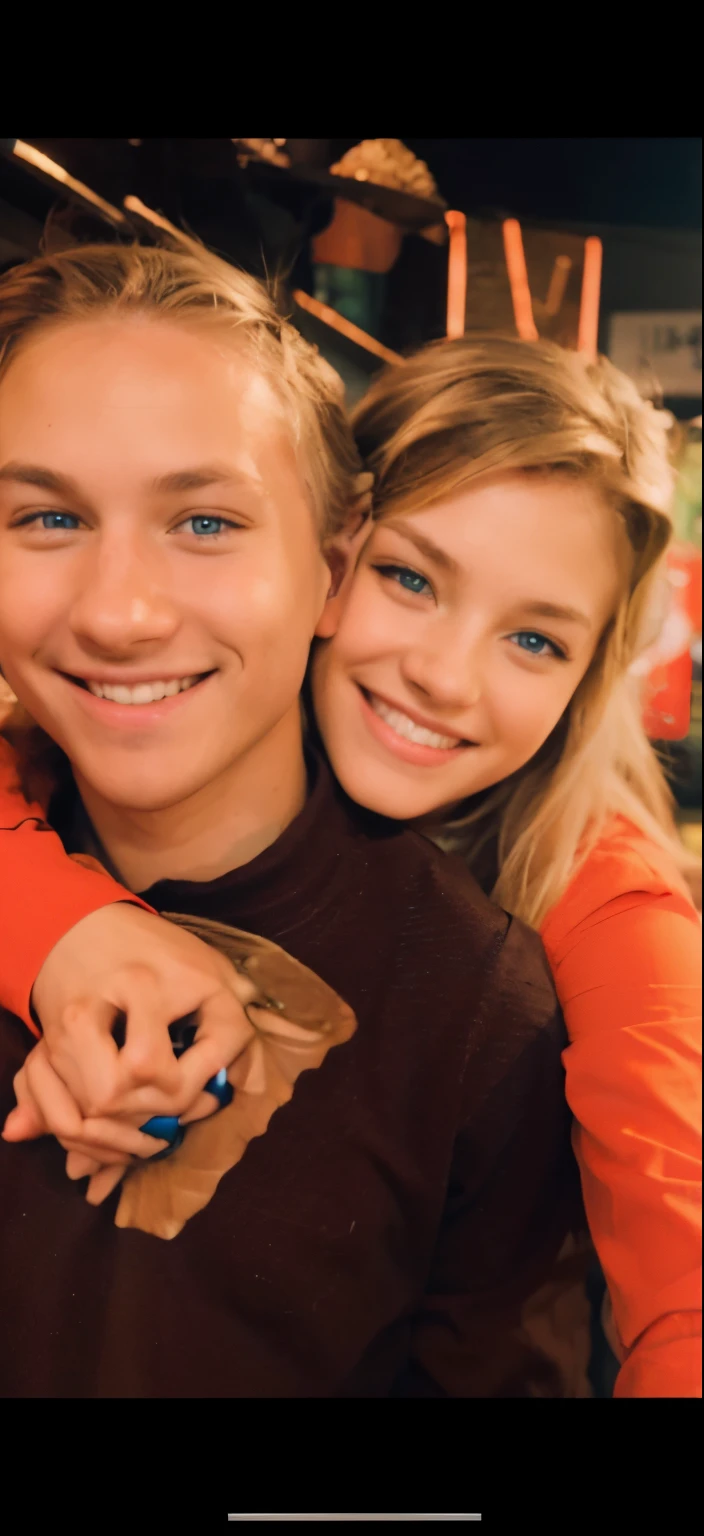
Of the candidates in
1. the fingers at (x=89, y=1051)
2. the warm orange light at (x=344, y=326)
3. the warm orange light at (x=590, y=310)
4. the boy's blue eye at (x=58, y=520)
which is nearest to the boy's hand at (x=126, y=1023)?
the fingers at (x=89, y=1051)

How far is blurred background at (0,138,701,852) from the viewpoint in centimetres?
104

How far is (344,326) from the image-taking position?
104 cm

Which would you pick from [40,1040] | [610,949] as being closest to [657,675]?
[610,949]

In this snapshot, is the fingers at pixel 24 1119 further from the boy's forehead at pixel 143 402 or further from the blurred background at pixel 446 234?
the blurred background at pixel 446 234

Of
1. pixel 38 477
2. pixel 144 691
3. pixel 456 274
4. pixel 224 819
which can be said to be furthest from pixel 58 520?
pixel 456 274

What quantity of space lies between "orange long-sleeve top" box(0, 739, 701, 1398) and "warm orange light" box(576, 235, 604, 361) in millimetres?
485

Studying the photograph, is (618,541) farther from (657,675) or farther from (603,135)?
(603,135)

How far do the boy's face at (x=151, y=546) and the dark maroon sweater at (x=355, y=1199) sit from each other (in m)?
0.14

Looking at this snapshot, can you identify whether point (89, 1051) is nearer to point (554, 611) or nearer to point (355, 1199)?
point (355, 1199)

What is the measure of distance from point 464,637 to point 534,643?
0.23 ft

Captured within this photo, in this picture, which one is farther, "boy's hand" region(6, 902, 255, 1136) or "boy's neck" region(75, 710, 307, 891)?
"boy's neck" region(75, 710, 307, 891)

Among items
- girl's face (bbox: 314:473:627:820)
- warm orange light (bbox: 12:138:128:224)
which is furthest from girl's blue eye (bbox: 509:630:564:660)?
warm orange light (bbox: 12:138:128:224)

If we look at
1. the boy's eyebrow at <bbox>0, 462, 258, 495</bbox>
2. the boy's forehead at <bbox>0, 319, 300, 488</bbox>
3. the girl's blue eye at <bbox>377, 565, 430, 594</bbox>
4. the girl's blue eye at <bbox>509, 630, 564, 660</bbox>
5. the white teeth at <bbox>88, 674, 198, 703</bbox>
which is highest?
the boy's forehead at <bbox>0, 319, 300, 488</bbox>

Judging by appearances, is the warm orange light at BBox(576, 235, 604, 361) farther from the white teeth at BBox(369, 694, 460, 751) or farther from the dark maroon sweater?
the dark maroon sweater
